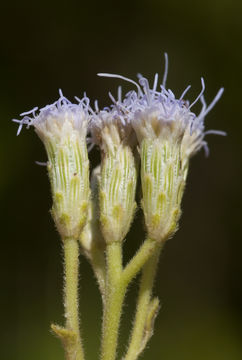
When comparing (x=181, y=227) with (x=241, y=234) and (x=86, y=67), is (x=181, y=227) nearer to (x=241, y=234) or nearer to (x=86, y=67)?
(x=241, y=234)

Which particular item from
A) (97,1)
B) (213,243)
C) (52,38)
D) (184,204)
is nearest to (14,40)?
(52,38)

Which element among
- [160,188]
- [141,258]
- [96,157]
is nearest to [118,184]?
[160,188]

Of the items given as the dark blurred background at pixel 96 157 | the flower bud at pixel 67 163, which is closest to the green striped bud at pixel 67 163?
the flower bud at pixel 67 163

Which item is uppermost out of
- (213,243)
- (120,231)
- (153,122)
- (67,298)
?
(153,122)

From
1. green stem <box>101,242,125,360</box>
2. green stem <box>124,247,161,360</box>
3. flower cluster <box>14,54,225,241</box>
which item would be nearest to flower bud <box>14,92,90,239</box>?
flower cluster <box>14,54,225,241</box>

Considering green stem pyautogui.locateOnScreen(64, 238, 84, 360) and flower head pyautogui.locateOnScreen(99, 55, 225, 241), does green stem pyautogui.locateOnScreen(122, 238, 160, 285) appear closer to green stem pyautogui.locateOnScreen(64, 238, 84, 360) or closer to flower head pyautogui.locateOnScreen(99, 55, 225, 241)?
flower head pyautogui.locateOnScreen(99, 55, 225, 241)

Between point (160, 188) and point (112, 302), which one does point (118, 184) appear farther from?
point (112, 302)

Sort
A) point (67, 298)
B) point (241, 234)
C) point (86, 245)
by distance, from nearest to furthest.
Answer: point (67, 298), point (86, 245), point (241, 234)
